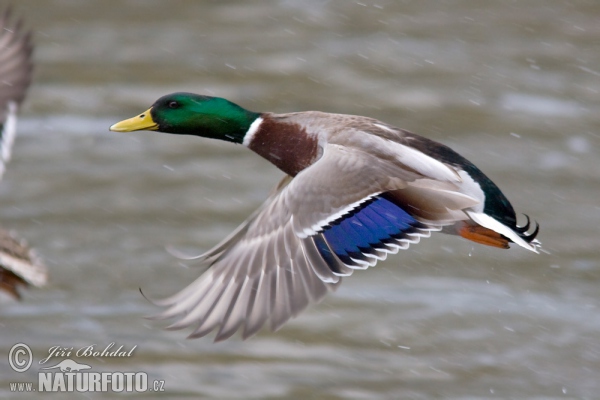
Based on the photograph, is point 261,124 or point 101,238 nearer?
point 261,124

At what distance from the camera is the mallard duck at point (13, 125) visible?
18.5 feet

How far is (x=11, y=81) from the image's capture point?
5.76 metres

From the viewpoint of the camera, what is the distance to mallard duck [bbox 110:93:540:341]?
181 inches

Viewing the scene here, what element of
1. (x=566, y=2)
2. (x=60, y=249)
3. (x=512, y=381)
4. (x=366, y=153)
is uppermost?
(x=366, y=153)

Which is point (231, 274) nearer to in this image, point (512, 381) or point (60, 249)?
point (512, 381)

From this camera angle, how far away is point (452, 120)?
933cm

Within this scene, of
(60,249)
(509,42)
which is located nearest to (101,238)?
(60,249)

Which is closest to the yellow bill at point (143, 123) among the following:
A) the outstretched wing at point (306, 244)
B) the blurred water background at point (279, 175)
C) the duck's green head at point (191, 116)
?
the duck's green head at point (191, 116)

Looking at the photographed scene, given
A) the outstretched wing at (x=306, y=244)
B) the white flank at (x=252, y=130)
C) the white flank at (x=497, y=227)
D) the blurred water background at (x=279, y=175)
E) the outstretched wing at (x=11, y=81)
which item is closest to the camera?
the outstretched wing at (x=306, y=244)

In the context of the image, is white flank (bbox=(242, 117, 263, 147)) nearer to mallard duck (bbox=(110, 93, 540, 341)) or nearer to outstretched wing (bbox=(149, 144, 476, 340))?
mallard duck (bbox=(110, 93, 540, 341))

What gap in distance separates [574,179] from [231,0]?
4009 mm

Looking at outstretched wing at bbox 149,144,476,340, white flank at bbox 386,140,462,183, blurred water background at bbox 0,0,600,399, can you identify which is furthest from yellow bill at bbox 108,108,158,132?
blurred water background at bbox 0,0,600,399

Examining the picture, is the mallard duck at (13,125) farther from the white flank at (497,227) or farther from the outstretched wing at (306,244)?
the white flank at (497,227)

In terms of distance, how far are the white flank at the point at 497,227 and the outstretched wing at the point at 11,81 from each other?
84.0 inches
